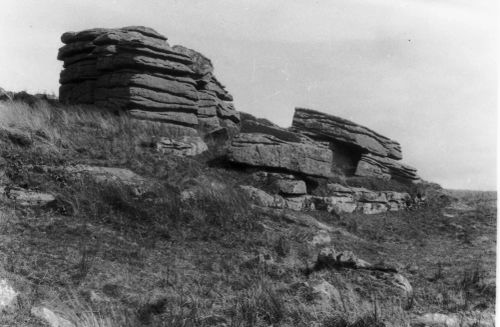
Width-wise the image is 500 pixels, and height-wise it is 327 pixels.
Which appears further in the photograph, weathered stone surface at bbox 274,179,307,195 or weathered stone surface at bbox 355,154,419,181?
weathered stone surface at bbox 355,154,419,181

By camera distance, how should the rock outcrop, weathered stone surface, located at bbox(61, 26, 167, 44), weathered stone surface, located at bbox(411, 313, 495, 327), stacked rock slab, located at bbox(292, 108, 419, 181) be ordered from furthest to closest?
stacked rock slab, located at bbox(292, 108, 419, 181)
weathered stone surface, located at bbox(61, 26, 167, 44)
the rock outcrop
weathered stone surface, located at bbox(411, 313, 495, 327)

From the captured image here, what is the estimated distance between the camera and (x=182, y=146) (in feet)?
58.4

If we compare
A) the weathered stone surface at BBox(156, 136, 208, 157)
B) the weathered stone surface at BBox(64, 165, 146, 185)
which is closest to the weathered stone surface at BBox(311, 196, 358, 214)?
the weathered stone surface at BBox(156, 136, 208, 157)

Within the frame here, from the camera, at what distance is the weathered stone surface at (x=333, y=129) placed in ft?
82.5

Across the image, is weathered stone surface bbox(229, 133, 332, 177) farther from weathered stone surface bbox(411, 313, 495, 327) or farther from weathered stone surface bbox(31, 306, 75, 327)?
weathered stone surface bbox(31, 306, 75, 327)

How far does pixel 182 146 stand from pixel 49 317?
1168cm

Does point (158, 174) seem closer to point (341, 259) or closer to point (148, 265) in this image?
point (148, 265)

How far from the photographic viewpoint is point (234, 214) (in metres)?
13.3

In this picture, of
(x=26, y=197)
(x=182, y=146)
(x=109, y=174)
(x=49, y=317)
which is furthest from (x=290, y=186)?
(x=49, y=317)

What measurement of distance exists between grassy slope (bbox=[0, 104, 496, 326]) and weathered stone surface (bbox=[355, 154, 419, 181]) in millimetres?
7044

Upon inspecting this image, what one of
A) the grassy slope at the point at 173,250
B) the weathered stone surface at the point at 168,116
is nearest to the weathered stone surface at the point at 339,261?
the grassy slope at the point at 173,250

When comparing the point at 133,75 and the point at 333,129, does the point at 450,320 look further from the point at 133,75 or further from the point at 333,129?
the point at 333,129

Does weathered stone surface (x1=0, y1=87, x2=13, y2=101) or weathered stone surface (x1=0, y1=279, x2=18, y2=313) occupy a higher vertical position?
weathered stone surface (x1=0, y1=87, x2=13, y2=101)

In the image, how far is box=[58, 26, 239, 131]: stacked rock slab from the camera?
19.6 meters
